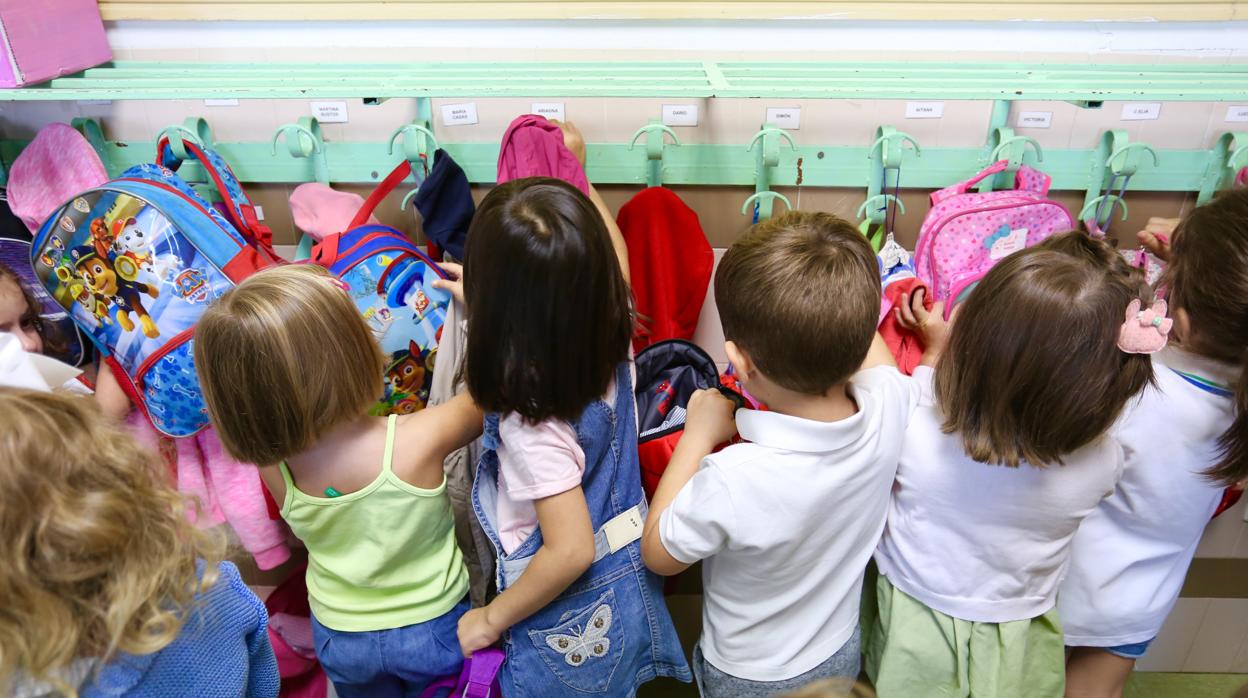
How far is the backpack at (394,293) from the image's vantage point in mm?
1320

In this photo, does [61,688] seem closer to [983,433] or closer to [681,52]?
[983,433]

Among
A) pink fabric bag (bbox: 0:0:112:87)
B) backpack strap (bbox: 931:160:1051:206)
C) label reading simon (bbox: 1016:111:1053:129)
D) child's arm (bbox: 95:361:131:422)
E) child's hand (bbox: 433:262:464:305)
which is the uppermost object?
pink fabric bag (bbox: 0:0:112:87)

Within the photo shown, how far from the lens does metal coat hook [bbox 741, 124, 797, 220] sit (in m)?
1.38

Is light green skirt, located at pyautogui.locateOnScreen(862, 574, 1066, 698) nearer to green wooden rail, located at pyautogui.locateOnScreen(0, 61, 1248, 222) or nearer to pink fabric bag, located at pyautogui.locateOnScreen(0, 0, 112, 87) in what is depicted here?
green wooden rail, located at pyautogui.locateOnScreen(0, 61, 1248, 222)

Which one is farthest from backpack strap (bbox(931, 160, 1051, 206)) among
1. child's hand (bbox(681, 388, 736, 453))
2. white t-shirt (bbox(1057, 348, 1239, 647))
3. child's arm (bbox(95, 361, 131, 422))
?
child's arm (bbox(95, 361, 131, 422))

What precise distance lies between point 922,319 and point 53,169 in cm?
166

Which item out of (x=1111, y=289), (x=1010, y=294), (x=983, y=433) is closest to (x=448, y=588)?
(x=983, y=433)

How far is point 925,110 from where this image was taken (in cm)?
146

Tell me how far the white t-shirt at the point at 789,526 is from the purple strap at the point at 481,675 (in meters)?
0.33

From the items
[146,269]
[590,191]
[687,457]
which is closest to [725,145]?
[590,191]

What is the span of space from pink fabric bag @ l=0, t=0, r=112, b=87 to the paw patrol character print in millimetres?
421

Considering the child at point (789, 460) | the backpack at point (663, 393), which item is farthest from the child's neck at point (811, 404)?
the backpack at point (663, 393)

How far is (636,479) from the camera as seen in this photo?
1.16 m

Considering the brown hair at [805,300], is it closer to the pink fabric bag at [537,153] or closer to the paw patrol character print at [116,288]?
the pink fabric bag at [537,153]
